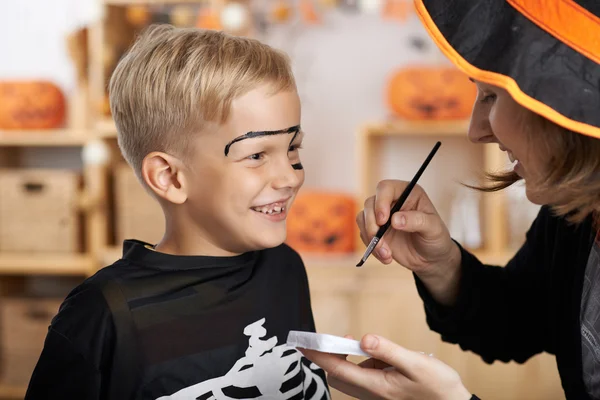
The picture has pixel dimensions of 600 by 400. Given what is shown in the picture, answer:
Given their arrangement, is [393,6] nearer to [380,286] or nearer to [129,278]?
[380,286]

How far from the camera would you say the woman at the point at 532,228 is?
0.72 m

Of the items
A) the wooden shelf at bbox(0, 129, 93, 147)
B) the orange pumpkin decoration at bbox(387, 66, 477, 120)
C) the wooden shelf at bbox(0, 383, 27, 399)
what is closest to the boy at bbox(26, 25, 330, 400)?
the orange pumpkin decoration at bbox(387, 66, 477, 120)

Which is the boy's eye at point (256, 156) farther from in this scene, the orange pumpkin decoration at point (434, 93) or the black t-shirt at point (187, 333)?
the orange pumpkin decoration at point (434, 93)

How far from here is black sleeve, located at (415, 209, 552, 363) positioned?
117 centimetres

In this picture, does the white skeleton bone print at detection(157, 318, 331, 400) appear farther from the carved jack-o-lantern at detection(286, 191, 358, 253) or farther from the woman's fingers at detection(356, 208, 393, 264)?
the carved jack-o-lantern at detection(286, 191, 358, 253)

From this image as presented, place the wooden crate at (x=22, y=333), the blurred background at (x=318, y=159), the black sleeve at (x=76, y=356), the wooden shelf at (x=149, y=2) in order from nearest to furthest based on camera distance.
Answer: the black sleeve at (x=76, y=356), the blurred background at (x=318, y=159), the wooden shelf at (x=149, y=2), the wooden crate at (x=22, y=333)

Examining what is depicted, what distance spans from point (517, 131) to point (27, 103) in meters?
2.46

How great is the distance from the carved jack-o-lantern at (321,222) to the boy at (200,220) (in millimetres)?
1543

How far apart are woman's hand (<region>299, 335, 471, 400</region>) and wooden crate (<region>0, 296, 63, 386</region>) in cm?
219

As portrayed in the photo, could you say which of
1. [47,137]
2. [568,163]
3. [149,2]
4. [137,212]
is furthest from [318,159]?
[568,163]

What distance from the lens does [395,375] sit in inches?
33.3

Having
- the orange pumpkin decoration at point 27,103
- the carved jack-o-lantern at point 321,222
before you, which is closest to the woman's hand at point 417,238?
the carved jack-o-lantern at point 321,222

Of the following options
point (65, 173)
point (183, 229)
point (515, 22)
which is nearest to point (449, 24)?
point (515, 22)

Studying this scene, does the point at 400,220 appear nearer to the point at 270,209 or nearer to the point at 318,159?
the point at 270,209
